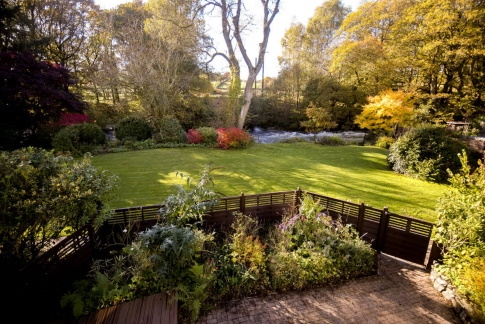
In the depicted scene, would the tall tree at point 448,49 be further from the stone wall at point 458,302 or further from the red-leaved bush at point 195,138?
the red-leaved bush at point 195,138

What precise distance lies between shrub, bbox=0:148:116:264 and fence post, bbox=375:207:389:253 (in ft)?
17.3

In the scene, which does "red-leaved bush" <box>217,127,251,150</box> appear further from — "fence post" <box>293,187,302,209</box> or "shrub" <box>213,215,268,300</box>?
"shrub" <box>213,215,268,300</box>

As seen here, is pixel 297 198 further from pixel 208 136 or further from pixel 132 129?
pixel 132 129

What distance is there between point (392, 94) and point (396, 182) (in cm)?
575

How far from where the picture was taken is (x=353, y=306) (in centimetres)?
349

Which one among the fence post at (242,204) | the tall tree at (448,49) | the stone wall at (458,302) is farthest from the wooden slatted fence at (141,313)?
the tall tree at (448,49)

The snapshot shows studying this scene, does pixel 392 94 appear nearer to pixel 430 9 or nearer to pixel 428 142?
pixel 428 142

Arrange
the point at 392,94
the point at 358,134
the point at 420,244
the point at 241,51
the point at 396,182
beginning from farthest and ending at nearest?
the point at 358,134 < the point at 241,51 < the point at 392,94 < the point at 396,182 < the point at 420,244

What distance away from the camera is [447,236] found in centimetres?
394

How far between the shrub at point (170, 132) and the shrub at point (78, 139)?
303cm

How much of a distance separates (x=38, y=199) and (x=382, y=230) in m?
5.89

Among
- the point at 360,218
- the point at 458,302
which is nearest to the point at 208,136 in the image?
the point at 360,218

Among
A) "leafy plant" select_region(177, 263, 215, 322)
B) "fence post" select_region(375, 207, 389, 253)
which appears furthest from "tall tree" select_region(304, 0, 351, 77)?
"leafy plant" select_region(177, 263, 215, 322)

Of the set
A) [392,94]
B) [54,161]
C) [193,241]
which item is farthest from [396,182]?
[54,161]
